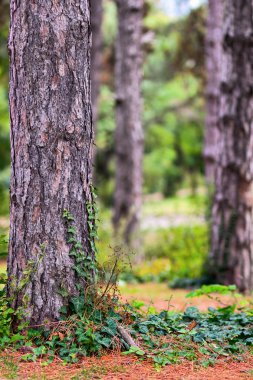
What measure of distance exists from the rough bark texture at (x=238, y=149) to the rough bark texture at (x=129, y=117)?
471cm

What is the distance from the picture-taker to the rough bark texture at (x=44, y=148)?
455 centimetres

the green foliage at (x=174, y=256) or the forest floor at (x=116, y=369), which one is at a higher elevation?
the forest floor at (x=116, y=369)

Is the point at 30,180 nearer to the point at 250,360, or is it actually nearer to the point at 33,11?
the point at 33,11

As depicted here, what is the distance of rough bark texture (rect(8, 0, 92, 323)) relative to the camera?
4.55 meters

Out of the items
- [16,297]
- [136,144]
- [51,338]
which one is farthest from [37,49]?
[136,144]

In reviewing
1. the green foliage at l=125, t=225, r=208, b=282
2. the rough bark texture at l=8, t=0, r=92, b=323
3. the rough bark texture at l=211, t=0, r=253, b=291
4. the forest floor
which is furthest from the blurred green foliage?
the forest floor

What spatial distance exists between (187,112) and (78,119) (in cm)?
2521

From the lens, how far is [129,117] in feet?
43.7

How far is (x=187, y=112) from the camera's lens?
96.6ft

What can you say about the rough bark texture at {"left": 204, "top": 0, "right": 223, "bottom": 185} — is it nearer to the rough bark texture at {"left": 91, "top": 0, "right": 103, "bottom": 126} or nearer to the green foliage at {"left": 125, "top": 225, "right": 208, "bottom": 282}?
the green foliage at {"left": 125, "top": 225, "right": 208, "bottom": 282}

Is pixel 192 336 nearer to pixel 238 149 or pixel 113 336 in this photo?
pixel 113 336

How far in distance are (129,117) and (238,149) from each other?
502cm

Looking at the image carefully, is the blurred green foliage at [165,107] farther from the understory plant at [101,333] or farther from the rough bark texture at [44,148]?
the understory plant at [101,333]

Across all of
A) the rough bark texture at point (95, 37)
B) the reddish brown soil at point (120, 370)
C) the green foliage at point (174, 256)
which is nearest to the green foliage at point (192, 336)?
the reddish brown soil at point (120, 370)
